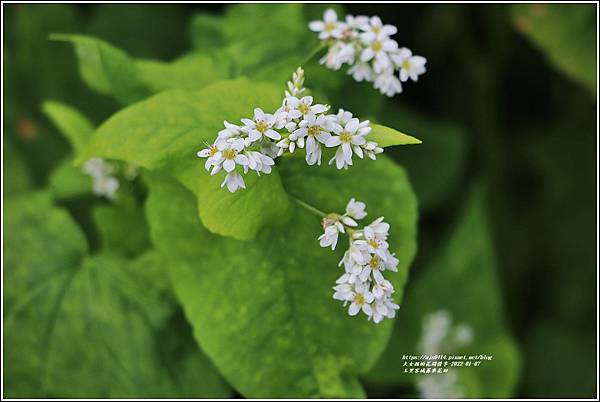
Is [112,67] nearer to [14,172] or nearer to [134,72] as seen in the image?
[134,72]

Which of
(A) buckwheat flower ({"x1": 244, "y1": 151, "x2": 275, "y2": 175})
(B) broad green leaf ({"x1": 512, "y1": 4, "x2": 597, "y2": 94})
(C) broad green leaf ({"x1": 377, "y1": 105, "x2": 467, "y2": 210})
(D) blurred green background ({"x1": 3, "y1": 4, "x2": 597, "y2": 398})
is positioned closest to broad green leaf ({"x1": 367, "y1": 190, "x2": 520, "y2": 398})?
(D) blurred green background ({"x1": 3, "y1": 4, "x2": 597, "y2": 398})

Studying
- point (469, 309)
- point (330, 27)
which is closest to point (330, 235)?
point (330, 27)

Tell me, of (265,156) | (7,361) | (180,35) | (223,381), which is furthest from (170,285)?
(180,35)

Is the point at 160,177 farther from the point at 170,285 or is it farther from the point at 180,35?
the point at 180,35

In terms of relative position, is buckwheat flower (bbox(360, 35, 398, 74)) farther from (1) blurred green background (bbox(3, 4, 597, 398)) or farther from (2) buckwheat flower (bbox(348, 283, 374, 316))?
(1) blurred green background (bbox(3, 4, 597, 398))

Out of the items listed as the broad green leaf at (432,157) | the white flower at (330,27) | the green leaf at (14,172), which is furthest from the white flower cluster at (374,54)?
the green leaf at (14,172)

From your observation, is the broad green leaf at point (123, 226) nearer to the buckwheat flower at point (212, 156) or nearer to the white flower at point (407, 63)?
the buckwheat flower at point (212, 156)

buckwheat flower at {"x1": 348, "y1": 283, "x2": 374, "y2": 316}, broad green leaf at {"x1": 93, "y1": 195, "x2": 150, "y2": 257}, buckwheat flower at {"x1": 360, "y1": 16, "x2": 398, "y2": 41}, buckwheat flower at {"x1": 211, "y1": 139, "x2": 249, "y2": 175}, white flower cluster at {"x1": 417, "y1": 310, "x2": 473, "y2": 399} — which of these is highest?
buckwheat flower at {"x1": 360, "y1": 16, "x2": 398, "y2": 41}
